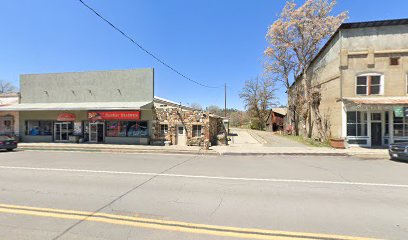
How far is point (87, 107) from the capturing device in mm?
20812

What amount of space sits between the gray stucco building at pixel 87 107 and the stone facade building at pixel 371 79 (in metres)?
16.2

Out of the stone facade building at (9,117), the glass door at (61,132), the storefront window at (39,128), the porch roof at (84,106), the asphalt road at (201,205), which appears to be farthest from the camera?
the stone facade building at (9,117)

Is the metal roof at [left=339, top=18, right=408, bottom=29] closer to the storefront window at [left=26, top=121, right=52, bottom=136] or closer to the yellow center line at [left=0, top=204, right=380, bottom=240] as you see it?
the yellow center line at [left=0, top=204, right=380, bottom=240]

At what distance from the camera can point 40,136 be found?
78.3ft

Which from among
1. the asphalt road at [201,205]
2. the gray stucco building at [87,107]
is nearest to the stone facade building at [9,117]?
the gray stucco building at [87,107]

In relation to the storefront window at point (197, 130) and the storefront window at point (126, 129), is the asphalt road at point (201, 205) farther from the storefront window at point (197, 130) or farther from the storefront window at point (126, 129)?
the storefront window at point (126, 129)

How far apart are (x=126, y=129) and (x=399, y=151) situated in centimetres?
2031

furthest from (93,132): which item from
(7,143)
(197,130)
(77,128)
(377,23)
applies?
(377,23)

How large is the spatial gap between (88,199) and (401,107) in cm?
1999

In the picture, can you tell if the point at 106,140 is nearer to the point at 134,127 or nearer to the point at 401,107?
the point at 134,127

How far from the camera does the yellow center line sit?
3.89m

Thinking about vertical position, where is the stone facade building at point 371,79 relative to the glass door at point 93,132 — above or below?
above

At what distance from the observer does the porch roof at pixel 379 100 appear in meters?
16.5

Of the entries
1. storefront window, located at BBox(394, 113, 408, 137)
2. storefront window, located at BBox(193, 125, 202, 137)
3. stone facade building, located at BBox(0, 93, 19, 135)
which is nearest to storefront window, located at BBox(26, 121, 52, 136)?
stone facade building, located at BBox(0, 93, 19, 135)
